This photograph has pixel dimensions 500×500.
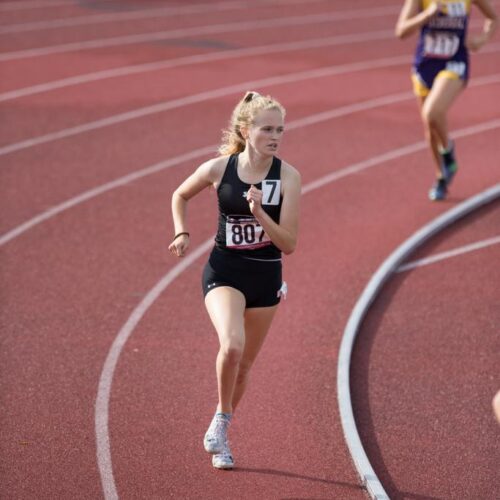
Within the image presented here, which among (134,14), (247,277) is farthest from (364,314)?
(134,14)

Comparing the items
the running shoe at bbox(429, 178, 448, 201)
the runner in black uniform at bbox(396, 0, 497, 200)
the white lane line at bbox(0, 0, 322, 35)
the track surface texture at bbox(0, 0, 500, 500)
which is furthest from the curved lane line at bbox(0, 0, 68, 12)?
the running shoe at bbox(429, 178, 448, 201)

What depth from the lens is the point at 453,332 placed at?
7.01 m

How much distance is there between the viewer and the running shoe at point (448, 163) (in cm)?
938

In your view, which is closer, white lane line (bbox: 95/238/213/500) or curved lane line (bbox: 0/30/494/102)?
white lane line (bbox: 95/238/213/500)

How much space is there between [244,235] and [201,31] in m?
12.5

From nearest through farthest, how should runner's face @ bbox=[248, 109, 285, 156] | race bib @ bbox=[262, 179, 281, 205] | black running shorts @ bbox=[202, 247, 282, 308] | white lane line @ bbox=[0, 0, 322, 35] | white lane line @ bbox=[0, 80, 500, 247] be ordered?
1. runner's face @ bbox=[248, 109, 285, 156]
2. race bib @ bbox=[262, 179, 281, 205]
3. black running shorts @ bbox=[202, 247, 282, 308]
4. white lane line @ bbox=[0, 80, 500, 247]
5. white lane line @ bbox=[0, 0, 322, 35]

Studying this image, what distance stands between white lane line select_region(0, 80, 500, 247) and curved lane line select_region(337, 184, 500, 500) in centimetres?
147

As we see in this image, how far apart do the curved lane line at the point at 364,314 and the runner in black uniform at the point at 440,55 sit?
492mm

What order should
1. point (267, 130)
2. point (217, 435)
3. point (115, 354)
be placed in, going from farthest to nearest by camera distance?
point (115, 354), point (217, 435), point (267, 130)

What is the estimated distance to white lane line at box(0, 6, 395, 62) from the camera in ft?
50.6

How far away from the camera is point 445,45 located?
9141 millimetres

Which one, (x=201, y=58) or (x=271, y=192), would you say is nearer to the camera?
(x=271, y=192)

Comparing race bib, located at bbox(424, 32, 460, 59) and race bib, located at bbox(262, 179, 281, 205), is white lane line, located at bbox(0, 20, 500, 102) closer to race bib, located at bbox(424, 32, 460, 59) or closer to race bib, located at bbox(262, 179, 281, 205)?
race bib, located at bbox(424, 32, 460, 59)

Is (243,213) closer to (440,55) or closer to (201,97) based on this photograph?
(440,55)
